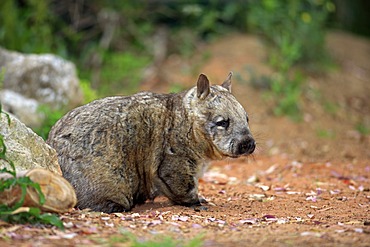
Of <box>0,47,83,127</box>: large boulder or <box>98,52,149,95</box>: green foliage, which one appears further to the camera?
<box>98,52,149,95</box>: green foliage

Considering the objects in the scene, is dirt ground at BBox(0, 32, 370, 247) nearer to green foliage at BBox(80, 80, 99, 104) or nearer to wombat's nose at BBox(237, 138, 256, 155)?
wombat's nose at BBox(237, 138, 256, 155)

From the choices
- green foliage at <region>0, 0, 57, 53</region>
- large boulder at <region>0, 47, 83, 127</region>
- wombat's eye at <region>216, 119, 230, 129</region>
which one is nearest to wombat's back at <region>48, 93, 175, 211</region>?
wombat's eye at <region>216, 119, 230, 129</region>

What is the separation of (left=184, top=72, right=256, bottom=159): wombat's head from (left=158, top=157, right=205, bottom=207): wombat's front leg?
0.92ft

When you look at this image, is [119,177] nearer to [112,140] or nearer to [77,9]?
[112,140]

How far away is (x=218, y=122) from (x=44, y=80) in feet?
14.4

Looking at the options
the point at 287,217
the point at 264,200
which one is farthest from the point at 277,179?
the point at 287,217

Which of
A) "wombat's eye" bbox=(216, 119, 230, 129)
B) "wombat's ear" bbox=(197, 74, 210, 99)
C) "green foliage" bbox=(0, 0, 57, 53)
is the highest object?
"green foliage" bbox=(0, 0, 57, 53)

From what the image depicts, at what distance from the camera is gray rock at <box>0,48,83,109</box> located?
10047 millimetres

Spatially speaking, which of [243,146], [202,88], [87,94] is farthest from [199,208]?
[87,94]

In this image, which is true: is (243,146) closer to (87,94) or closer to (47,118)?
(47,118)

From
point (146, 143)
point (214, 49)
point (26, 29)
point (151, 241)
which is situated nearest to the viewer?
point (151, 241)

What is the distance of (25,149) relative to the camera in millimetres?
5871

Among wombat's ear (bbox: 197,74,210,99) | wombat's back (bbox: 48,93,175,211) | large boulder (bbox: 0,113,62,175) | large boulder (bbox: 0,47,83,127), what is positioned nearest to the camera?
large boulder (bbox: 0,113,62,175)

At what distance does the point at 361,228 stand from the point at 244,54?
323 inches
